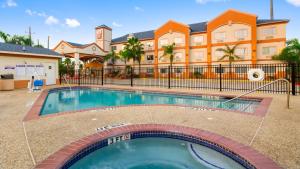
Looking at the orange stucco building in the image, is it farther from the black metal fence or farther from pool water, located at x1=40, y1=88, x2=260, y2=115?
pool water, located at x1=40, y1=88, x2=260, y2=115

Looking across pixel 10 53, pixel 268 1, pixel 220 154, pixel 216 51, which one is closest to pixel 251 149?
pixel 220 154

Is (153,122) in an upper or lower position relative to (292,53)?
lower

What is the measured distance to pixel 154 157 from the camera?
12.8 ft

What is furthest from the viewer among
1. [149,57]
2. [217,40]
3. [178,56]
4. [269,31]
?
[149,57]

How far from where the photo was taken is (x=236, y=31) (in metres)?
29.0

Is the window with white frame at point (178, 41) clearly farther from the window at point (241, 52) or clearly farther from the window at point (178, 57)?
the window at point (241, 52)

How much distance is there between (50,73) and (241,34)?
94.6 ft

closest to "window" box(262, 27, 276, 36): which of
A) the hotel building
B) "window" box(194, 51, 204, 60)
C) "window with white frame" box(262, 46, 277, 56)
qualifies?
the hotel building

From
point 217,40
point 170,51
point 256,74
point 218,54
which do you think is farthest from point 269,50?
point 256,74

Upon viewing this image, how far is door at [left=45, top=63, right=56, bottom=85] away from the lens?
1859cm

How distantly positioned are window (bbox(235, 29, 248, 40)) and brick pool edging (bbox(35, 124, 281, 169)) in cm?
2926

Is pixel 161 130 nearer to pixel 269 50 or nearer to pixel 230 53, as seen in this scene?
pixel 230 53

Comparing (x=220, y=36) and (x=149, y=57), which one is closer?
(x=220, y=36)

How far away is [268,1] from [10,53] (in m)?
48.9
